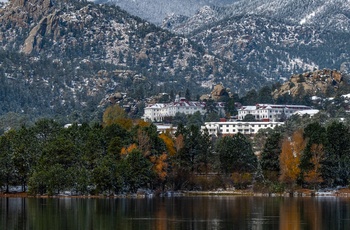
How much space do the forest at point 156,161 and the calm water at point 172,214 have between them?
24.2 feet

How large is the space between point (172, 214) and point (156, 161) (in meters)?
47.0

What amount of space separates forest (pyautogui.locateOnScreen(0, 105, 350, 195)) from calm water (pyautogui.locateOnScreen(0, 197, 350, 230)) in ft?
24.2

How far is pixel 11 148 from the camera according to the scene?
16425 centimetres

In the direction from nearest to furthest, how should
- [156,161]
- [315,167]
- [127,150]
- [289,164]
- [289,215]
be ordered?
[289,215]
[127,150]
[156,161]
[289,164]
[315,167]

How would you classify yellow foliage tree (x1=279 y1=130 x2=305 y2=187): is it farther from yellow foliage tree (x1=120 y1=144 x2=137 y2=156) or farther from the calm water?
yellow foliage tree (x1=120 y1=144 x2=137 y2=156)

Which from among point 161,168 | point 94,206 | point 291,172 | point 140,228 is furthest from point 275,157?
point 140,228

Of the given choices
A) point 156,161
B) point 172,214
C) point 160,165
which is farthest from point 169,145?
point 172,214

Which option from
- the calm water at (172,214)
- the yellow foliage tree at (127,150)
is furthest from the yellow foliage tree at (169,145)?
the calm water at (172,214)

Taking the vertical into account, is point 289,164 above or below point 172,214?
above

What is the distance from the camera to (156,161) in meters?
168

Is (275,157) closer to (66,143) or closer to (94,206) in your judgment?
(66,143)

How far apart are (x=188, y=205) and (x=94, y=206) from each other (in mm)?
14399

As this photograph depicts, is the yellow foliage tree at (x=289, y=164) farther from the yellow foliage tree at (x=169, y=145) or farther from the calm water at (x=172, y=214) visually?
the yellow foliage tree at (x=169, y=145)

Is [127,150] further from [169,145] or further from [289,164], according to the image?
[289,164]
